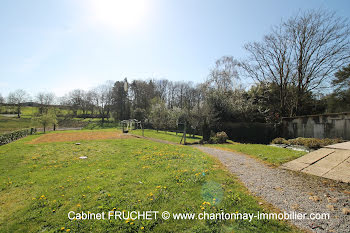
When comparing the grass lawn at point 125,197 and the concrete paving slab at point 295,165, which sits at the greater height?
the concrete paving slab at point 295,165

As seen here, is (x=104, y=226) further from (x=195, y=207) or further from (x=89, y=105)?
(x=89, y=105)

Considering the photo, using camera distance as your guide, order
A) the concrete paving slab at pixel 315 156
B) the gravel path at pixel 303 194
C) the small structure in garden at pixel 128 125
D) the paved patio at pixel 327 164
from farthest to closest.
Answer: the small structure in garden at pixel 128 125 → the concrete paving slab at pixel 315 156 → the paved patio at pixel 327 164 → the gravel path at pixel 303 194

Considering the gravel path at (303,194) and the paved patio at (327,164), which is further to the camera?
the paved patio at (327,164)

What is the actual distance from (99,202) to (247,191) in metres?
3.51

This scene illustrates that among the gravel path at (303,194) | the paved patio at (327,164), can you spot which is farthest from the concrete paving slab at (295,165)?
the gravel path at (303,194)

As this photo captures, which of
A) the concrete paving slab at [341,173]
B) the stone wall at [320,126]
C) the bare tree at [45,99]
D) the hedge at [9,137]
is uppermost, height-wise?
the bare tree at [45,99]

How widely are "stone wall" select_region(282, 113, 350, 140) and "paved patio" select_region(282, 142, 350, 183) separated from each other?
4300 millimetres

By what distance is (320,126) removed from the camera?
11.2 m

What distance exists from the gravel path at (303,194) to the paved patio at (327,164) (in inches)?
15.4

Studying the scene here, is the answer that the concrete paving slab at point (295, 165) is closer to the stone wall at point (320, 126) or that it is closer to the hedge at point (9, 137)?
the stone wall at point (320, 126)

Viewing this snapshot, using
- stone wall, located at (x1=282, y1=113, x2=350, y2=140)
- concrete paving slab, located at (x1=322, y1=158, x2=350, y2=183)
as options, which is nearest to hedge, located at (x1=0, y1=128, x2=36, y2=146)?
concrete paving slab, located at (x1=322, y1=158, x2=350, y2=183)

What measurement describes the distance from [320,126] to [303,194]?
9.75 metres

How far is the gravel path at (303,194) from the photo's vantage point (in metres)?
2.89

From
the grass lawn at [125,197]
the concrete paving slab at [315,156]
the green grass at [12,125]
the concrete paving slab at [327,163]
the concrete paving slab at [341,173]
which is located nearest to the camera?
the grass lawn at [125,197]
